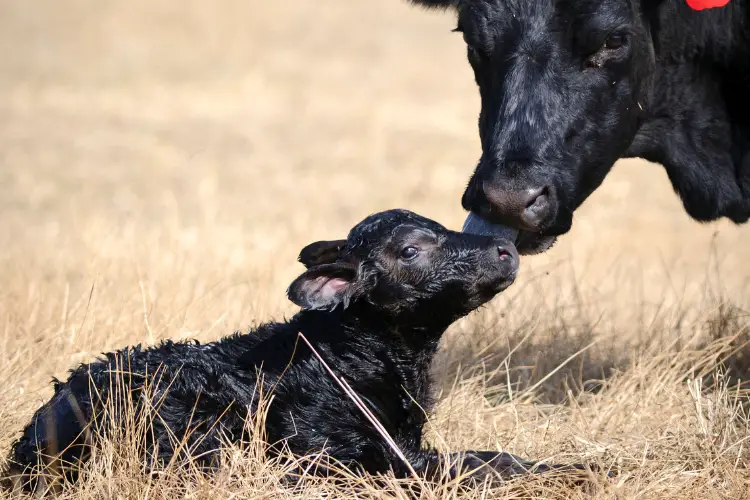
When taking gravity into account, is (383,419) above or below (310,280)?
below

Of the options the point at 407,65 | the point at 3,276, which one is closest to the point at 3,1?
the point at 407,65

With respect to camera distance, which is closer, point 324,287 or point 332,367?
point 324,287

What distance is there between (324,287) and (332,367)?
15.0 inches

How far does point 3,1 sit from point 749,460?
2633cm

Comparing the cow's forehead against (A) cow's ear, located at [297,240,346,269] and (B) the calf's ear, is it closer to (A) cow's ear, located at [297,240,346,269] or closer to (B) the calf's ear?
(A) cow's ear, located at [297,240,346,269]

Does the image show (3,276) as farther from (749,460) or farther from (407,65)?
(407,65)

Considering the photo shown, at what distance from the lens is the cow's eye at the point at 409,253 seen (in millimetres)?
4496

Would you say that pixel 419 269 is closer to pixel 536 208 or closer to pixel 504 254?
pixel 504 254

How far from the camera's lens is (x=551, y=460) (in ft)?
13.5

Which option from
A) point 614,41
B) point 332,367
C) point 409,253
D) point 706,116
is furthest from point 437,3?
point 332,367

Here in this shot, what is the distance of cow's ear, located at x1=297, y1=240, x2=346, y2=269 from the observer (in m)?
4.52

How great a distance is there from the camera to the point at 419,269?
448cm

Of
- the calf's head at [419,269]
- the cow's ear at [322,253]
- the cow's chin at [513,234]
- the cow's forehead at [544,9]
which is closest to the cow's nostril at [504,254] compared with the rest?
the calf's head at [419,269]

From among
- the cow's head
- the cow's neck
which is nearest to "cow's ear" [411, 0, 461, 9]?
the cow's head
